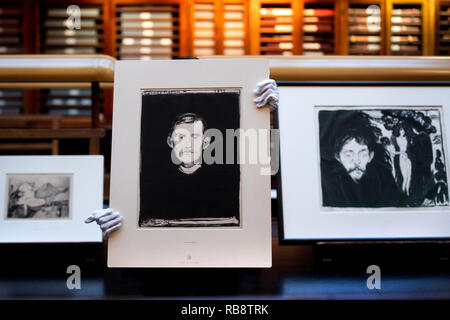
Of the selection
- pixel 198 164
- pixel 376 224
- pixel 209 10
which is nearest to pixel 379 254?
pixel 376 224

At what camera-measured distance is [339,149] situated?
0.86 meters

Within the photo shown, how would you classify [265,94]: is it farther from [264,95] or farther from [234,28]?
[234,28]

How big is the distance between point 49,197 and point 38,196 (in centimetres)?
3

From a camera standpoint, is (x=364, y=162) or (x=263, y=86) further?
(x=364, y=162)

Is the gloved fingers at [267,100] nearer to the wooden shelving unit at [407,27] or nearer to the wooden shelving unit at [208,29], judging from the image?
the wooden shelving unit at [208,29]

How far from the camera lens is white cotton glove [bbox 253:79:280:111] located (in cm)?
73

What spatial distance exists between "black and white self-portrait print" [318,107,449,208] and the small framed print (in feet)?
1.81

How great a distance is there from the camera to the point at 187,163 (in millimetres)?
749

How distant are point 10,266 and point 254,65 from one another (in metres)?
0.71

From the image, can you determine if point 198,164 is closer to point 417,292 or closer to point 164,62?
point 164,62

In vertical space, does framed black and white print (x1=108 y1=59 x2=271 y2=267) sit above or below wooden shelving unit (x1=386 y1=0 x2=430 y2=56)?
below
